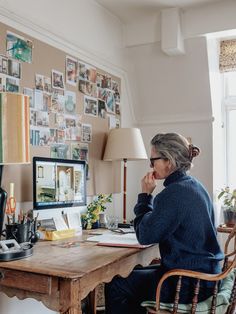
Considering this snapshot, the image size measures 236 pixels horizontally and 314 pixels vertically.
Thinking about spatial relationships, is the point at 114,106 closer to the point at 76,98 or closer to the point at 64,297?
the point at 76,98

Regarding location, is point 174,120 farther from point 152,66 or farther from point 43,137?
point 43,137

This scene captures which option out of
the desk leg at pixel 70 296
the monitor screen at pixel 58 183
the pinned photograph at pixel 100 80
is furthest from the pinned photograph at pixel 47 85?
the desk leg at pixel 70 296

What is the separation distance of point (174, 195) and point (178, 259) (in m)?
0.29

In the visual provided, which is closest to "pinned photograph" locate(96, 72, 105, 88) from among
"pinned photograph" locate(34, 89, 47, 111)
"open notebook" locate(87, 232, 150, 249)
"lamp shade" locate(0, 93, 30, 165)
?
"pinned photograph" locate(34, 89, 47, 111)

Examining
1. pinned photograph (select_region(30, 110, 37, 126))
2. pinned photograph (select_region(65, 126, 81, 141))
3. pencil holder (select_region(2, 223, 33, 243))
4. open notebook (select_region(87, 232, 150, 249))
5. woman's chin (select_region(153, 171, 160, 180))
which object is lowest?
open notebook (select_region(87, 232, 150, 249))

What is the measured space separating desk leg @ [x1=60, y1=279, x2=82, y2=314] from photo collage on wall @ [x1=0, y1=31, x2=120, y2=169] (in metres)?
1.12

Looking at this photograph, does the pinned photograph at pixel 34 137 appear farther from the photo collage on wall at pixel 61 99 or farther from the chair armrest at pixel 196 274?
the chair armrest at pixel 196 274

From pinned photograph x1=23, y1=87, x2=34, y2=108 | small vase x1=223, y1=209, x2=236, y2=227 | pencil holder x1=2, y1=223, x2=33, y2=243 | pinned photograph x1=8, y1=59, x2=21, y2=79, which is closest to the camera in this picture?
pencil holder x1=2, y1=223, x2=33, y2=243

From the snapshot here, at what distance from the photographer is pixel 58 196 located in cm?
228

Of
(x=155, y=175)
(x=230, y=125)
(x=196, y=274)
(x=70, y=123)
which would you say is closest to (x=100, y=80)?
(x=70, y=123)

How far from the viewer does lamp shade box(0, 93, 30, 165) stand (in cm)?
170

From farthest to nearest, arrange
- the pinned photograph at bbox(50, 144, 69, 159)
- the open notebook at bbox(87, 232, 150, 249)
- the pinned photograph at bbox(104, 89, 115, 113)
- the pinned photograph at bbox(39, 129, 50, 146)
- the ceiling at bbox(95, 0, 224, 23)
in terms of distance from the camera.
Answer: the pinned photograph at bbox(104, 89, 115, 113) → the ceiling at bbox(95, 0, 224, 23) → the pinned photograph at bbox(50, 144, 69, 159) → the pinned photograph at bbox(39, 129, 50, 146) → the open notebook at bbox(87, 232, 150, 249)

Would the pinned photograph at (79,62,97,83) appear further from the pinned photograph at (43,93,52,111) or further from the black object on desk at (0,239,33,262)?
the black object on desk at (0,239,33,262)

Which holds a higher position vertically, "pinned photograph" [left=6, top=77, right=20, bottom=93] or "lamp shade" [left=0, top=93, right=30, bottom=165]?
"pinned photograph" [left=6, top=77, right=20, bottom=93]
